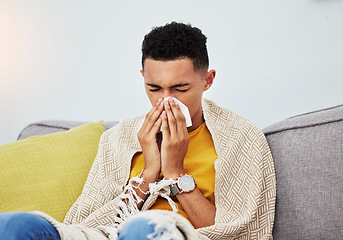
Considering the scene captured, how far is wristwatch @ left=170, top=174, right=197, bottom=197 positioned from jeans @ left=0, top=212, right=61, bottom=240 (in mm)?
461

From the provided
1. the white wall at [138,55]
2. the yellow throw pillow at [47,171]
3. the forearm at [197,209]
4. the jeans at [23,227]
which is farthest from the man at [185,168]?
the white wall at [138,55]

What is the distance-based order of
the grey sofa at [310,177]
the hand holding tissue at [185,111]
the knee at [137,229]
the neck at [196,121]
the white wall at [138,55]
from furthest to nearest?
the white wall at [138,55] → the neck at [196,121] → the hand holding tissue at [185,111] → the grey sofa at [310,177] → the knee at [137,229]

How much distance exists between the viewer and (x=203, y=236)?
1.11m

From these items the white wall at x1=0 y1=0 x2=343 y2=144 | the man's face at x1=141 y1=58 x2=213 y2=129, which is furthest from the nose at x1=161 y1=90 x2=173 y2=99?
the white wall at x1=0 y1=0 x2=343 y2=144

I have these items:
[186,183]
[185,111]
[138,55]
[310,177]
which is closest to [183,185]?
[186,183]

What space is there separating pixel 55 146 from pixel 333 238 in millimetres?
1072

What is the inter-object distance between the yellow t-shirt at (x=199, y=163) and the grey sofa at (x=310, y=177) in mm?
215

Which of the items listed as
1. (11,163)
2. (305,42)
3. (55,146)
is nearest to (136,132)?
(55,146)

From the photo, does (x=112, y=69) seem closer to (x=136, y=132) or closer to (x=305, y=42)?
(x=136, y=132)

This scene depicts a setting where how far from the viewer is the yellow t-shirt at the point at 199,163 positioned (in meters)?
1.37

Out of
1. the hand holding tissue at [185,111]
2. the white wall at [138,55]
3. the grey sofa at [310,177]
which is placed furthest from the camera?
the white wall at [138,55]

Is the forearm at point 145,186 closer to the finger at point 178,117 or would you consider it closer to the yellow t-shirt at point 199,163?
the yellow t-shirt at point 199,163

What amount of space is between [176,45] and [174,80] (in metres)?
0.12

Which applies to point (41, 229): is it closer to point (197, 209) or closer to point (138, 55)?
point (197, 209)
